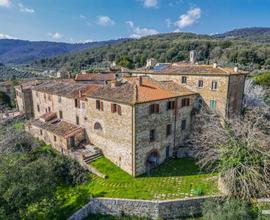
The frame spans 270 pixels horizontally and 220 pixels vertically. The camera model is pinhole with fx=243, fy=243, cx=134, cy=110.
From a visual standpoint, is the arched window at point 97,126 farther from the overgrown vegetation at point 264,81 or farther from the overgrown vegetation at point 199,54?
the overgrown vegetation at point 264,81

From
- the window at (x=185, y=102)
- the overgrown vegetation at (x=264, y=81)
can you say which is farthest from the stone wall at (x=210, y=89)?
the overgrown vegetation at (x=264, y=81)

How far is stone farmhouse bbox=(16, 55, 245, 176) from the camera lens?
26016 mm

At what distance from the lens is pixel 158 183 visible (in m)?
24.9

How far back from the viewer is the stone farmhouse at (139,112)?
26016 mm

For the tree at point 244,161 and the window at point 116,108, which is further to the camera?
the window at point 116,108

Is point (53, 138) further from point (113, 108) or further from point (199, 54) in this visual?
point (199, 54)

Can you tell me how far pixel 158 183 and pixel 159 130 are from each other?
5788 mm

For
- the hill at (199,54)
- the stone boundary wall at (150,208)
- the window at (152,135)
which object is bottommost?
the stone boundary wall at (150,208)

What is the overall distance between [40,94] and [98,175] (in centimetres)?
2424

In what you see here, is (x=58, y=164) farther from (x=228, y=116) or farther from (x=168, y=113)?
(x=228, y=116)

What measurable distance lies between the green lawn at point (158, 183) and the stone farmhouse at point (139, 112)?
3.70 feet

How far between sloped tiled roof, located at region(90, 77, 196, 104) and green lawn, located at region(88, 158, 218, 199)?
8.12 m

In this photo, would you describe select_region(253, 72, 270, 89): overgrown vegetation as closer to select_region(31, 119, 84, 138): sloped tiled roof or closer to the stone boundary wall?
the stone boundary wall

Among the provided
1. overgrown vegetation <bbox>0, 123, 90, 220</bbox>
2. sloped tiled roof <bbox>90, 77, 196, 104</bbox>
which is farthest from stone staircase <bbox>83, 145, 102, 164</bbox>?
sloped tiled roof <bbox>90, 77, 196, 104</bbox>
